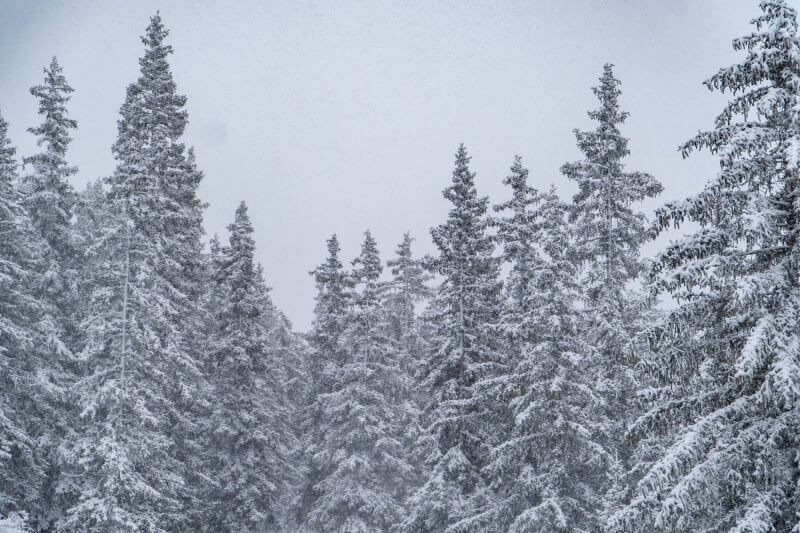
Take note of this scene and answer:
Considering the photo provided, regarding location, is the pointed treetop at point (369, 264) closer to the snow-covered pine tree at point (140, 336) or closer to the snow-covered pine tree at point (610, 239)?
the snow-covered pine tree at point (140, 336)

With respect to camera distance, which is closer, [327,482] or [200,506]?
[200,506]

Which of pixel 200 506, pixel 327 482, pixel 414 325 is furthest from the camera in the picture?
pixel 414 325

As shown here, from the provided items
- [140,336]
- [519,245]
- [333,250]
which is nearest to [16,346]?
[140,336]

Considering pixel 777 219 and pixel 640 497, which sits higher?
pixel 777 219

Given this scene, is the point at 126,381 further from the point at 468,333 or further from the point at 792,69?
the point at 792,69

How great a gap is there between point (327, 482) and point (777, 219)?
26035mm

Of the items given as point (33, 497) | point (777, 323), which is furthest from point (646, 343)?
point (33, 497)

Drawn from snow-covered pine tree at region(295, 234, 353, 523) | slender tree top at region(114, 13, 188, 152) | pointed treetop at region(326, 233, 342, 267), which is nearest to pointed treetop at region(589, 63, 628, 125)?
slender tree top at region(114, 13, 188, 152)

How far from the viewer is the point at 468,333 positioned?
25.7m

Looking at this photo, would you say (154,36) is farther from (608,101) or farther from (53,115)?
(608,101)

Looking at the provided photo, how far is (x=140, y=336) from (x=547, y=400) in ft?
48.1

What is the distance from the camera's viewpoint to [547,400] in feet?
67.3

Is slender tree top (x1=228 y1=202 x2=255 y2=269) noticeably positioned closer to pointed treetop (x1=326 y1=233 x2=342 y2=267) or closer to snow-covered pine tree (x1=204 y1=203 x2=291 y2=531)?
snow-covered pine tree (x1=204 y1=203 x2=291 y2=531)

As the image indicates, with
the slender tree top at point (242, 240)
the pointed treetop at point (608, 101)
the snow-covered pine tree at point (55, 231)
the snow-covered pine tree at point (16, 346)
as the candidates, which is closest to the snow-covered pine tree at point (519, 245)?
the pointed treetop at point (608, 101)
